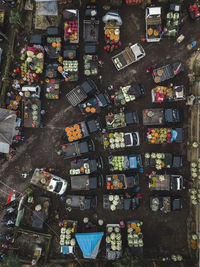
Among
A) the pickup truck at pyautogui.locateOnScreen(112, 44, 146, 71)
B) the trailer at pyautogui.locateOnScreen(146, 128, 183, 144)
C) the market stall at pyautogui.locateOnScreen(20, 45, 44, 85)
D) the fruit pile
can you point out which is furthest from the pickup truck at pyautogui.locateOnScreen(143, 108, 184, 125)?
the market stall at pyautogui.locateOnScreen(20, 45, 44, 85)

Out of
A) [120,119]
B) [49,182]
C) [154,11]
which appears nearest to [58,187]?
[49,182]

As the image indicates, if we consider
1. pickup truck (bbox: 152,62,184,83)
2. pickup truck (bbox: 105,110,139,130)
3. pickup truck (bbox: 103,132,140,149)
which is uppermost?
pickup truck (bbox: 152,62,184,83)

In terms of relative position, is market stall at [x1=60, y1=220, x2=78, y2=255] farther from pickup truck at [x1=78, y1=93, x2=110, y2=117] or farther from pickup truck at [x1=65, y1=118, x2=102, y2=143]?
pickup truck at [x1=78, y1=93, x2=110, y2=117]

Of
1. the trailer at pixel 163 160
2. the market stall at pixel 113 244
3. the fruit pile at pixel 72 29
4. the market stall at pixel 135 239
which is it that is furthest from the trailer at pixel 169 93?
the market stall at pixel 113 244

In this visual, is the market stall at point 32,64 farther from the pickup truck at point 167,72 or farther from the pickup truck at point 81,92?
the pickup truck at point 167,72

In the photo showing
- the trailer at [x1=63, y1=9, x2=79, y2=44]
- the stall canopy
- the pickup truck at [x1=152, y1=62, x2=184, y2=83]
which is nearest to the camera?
the stall canopy

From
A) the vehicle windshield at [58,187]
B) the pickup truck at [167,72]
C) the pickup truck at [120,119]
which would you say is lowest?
the vehicle windshield at [58,187]

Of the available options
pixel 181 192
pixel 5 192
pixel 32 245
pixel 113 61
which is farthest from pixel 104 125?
pixel 32 245
